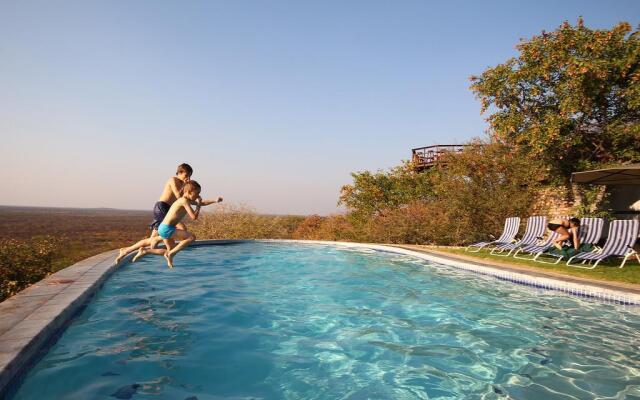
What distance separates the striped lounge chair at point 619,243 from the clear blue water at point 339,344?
2.13 m

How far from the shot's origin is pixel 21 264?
675cm

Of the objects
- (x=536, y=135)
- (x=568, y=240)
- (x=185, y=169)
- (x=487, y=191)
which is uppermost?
(x=536, y=135)

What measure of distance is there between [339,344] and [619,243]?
724 cm

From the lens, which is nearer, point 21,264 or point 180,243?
point 180,243

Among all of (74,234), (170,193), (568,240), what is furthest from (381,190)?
(74,234)

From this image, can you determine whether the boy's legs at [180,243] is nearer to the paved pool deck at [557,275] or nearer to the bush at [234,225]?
the paved pool deck at [557,275]

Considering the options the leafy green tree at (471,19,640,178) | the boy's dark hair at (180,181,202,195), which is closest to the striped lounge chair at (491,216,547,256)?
the leafy green tree at (471,19,640,178)

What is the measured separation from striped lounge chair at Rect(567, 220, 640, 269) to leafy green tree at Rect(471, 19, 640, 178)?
5.01 meters

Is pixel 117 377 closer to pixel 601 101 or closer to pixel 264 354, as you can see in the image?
pixel 264 354

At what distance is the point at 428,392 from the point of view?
139 inches

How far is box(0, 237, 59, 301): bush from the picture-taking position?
6172 mm

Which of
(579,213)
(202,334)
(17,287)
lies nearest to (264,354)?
(202,334)

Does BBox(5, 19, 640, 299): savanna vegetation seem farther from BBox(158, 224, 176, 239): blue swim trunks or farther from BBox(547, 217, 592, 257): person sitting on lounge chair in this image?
BBox(158, 224, 176, 239): blue swim trunks

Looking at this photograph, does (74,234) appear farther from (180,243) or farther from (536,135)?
(536,135)
